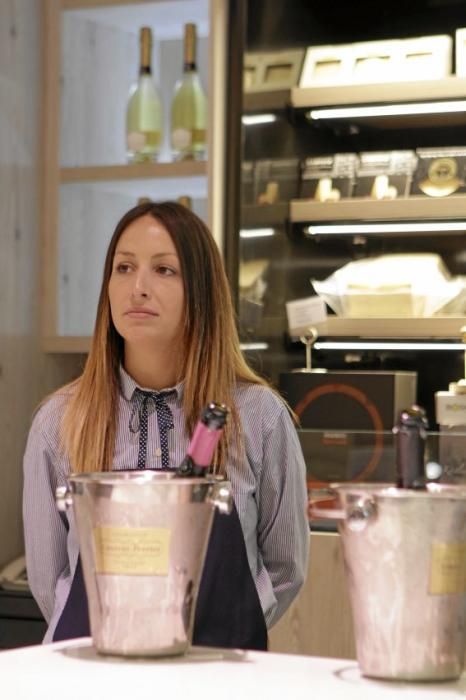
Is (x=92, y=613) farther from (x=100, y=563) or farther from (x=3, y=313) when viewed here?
(x=3, y=313)

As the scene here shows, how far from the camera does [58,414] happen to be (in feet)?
6.35

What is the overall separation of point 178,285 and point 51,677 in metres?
0.86

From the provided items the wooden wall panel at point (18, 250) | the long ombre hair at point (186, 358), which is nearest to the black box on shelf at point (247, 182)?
the wooden wall panel at point (18, 250)

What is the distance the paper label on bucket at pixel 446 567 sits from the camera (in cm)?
109

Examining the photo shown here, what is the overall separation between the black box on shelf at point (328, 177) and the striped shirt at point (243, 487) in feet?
5.30

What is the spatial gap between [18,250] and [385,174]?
1086 mm

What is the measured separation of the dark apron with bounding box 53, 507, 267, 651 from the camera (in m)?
1.71

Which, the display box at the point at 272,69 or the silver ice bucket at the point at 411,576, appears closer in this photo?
the silver ice bucket at the point at 411,576

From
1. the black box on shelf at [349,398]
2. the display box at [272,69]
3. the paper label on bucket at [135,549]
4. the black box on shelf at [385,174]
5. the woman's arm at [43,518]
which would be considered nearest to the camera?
the paper label on bucket at [135,549]

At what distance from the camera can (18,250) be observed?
11.2ft

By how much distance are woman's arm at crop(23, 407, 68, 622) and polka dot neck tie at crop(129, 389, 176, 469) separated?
147mm

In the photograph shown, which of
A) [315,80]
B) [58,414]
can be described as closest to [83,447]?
[58,414]

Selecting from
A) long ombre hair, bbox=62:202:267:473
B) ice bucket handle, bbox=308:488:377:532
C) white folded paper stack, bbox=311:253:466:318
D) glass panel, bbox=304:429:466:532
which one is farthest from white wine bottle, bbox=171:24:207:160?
ice bucket handle, bbox=308:488:377:532

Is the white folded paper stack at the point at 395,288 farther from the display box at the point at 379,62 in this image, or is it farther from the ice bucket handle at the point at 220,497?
the ice bucket handle at the point at 220,497
